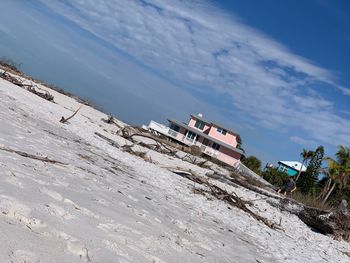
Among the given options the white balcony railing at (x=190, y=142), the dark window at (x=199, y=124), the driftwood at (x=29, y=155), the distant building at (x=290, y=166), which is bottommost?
the driftwood at (x=29, y=155)

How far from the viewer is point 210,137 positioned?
5994 centimetres

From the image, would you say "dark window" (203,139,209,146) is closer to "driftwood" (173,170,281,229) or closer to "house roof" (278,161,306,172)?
"house roof" (278,161,306,172)

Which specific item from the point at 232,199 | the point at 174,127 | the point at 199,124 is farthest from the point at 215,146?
the point at 232,199

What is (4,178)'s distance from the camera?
464cm

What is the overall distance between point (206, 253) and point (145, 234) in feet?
3.33

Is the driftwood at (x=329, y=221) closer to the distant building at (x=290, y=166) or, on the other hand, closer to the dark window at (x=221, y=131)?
the dark window at (x=221, y=131)

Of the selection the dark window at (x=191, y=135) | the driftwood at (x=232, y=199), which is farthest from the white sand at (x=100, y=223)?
the dark window at (x=191, y=135)

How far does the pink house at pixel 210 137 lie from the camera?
5791cm

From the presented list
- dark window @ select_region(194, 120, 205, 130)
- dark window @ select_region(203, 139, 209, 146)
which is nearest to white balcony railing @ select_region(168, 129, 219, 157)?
dark window @ select_region(203, 139, 209, 146)

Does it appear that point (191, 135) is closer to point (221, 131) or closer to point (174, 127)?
point (174, 127)

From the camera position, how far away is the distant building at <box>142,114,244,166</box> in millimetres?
57250

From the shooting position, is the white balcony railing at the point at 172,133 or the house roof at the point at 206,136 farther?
the house roof at the point at 206,136

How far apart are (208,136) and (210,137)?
1.05 ft

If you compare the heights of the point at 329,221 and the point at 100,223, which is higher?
the point at 329,221
